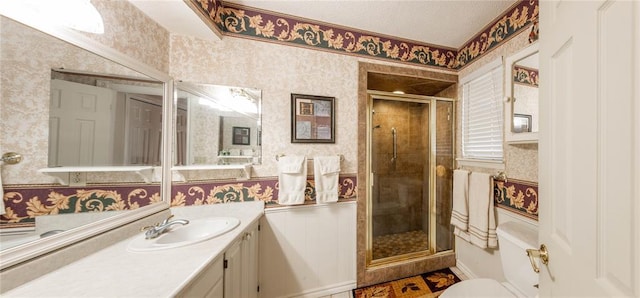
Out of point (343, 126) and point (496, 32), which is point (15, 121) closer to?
point (343, 126)

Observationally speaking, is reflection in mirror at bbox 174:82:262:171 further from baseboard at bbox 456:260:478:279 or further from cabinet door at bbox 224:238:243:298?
baseboard at bbox 456:260:478:279

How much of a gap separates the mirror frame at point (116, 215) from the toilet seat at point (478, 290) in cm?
181

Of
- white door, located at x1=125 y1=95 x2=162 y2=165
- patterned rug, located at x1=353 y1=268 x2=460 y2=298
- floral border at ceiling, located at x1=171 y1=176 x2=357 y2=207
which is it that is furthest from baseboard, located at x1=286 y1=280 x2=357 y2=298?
white door, located at x1=125 y1=95 x2=162 y2=165

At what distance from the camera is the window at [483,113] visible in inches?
64.2

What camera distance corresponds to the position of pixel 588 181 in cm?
49

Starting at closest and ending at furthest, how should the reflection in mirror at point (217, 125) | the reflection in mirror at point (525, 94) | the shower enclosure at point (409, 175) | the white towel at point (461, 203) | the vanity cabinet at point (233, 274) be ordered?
the vanity cabinet at point (233, 274), the reflection in mirror at point (525, 94), the reflection in mirror at point (217, 125), the white towel at point (461, 203), the shower enclosure at point (409, 175)

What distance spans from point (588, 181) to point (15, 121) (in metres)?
1.80

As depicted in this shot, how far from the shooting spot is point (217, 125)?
60.6 inches

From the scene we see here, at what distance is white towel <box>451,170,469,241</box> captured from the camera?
183 centimetres

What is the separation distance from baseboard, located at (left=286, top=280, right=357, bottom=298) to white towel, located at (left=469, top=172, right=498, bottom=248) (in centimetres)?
110

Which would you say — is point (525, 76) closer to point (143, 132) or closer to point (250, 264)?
point (250, 264)

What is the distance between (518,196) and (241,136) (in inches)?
81.1

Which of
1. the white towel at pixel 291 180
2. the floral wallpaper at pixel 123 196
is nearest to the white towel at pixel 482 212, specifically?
the floral wallpaper at pixel 123 196

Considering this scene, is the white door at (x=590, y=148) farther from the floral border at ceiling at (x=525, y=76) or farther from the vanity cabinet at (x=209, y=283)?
the vanity cabinet at (x=209, y=283)
